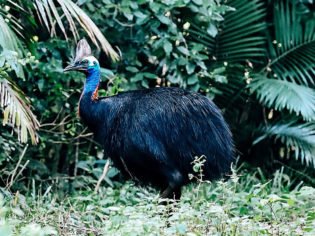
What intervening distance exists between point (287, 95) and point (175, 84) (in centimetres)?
108

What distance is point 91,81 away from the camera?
484 cm

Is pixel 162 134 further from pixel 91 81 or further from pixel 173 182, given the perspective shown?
pixel 91 81

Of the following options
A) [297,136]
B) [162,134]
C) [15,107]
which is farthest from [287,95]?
[15,107]

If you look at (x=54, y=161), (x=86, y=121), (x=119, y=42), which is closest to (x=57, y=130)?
(x=54, y=161)

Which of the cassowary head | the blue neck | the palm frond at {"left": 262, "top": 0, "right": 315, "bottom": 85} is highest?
the palm frond at {"left": 262, "top": 0, "right": 315, "bottom": 85}

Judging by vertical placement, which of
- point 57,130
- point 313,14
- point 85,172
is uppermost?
point 313,14

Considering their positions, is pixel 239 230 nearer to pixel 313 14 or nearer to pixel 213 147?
pixel 213 147

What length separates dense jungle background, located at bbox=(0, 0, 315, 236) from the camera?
5.43m

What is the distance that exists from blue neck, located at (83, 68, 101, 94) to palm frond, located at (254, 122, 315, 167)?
6.55 feet

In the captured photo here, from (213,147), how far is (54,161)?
2187 mm

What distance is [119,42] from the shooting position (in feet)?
20.1

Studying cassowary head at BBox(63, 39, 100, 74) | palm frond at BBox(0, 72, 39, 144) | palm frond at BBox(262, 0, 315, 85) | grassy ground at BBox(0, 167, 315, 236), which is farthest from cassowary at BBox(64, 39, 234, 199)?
palm frond at BBox(262, 0, 315, 85)

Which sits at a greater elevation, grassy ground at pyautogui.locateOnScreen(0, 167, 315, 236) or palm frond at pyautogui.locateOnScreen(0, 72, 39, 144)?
palm frond at pyautogui.locateOnScreen(0, 72, 39, 144)

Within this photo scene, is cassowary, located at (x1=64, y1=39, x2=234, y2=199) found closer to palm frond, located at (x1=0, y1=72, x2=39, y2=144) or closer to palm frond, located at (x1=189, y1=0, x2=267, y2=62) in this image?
palm frond, located at (x1=0, y1=72, x2=39, y2=144)
